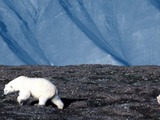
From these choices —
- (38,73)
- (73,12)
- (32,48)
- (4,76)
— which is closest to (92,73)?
(38,73)

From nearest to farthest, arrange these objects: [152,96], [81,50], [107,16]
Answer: [152,96], [81,50], [107,16]

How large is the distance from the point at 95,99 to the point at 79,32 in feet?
320

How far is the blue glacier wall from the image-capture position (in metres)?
124

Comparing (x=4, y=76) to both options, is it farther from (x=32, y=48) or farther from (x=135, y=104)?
(x=32, y=48)

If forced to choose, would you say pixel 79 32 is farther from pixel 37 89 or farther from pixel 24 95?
pixel 37 89

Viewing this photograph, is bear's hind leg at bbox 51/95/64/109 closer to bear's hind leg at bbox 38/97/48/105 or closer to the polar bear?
the polar bear

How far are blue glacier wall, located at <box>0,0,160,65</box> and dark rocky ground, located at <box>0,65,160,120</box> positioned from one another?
75344mm

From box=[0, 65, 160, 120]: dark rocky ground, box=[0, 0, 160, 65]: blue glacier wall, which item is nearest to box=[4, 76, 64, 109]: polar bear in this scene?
box=[0, 65, 160, 120]: dark rocky ground

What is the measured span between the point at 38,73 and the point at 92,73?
399 cm

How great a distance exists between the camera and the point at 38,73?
45.4m

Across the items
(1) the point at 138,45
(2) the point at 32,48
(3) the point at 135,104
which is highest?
(3) the point at 135,104

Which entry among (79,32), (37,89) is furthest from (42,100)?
(79,32)

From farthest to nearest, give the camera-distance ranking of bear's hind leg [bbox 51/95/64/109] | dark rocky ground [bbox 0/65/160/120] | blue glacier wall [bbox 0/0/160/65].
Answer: blue glacier wall [bbox 0/0/160/65]
bear's hind leg [bbox 51/95/64/109]
dark rocky ground [bbox 0/65/160/120]

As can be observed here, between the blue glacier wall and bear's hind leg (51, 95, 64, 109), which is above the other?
bear's hind leg (51, 95, 64, 109)
